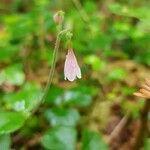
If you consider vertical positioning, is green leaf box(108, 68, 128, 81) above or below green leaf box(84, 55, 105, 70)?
below

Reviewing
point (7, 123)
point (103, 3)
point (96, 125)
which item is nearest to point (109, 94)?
point (96, 125)

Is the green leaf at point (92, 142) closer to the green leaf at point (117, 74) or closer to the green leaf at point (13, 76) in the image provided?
the green leaf at point (13, 76)

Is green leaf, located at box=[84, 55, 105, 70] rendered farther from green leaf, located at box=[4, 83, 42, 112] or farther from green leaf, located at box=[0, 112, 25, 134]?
green leaf, located at box=[0, 112, 25, 134]

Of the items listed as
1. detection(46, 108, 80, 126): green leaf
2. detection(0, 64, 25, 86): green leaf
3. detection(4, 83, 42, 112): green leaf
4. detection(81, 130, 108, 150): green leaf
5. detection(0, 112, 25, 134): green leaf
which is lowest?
detection(46, 108, 80, 126): green leaf

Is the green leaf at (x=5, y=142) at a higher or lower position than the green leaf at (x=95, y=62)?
higher

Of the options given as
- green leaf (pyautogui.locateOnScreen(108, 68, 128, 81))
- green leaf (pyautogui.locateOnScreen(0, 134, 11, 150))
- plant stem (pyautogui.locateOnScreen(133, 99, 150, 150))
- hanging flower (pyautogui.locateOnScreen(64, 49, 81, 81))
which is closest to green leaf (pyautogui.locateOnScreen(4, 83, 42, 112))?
green leaf (pyautogui.locateOnScreen(0, 134, 11, 150))

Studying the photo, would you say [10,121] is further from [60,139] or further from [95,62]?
[95,62]

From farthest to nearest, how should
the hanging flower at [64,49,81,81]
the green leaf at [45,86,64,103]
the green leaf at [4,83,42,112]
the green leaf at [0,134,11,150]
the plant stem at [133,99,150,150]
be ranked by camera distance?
the green leaf at [45,86,64,103] < the plant stem at [133,99,150,150] < the green leaf at [4,83,42,112] < the green leaf at [0,134,11,150] < the hanging flower at [64,49,81,81]

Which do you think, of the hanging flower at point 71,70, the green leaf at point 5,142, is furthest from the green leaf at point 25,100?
the hanging flower at point 71,70
